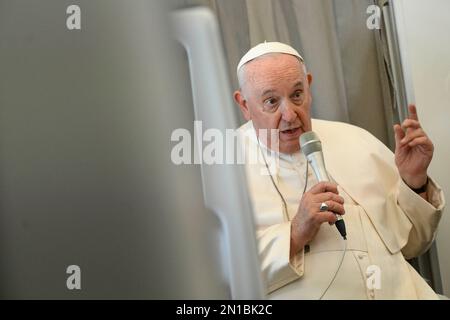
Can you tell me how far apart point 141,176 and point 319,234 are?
835mm

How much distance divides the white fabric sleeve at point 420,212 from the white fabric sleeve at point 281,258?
31 cm

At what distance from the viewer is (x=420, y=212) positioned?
4.10 feet

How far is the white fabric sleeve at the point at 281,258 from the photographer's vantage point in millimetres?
1055

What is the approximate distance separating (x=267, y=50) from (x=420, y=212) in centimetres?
57

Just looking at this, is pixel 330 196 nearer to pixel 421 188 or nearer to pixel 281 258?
pixel 281 258

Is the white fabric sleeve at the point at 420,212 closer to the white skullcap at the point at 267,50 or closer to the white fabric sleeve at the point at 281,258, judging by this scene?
the white fabric sleeve at the point at 281,258

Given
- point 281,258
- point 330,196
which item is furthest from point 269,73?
point 281,258

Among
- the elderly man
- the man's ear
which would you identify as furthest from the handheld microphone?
the man's ear

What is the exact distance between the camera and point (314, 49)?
138 cm

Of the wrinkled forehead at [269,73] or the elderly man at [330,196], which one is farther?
the wrinkled forehead at [269,73]

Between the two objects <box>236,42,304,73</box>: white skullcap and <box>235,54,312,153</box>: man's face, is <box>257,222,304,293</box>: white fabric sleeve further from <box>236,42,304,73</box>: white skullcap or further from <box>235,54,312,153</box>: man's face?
<box>236,42,304,73</box>: white skullcap

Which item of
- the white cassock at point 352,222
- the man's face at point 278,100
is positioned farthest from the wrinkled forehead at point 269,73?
the white cassock at point 352,222

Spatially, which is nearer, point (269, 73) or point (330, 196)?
point (330, 196)

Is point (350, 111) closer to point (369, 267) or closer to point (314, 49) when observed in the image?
point (314, 49)
